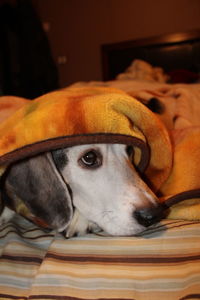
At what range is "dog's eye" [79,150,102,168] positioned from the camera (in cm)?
87

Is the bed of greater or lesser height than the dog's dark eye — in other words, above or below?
below

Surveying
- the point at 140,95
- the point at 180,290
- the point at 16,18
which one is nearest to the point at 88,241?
the point at 180,290

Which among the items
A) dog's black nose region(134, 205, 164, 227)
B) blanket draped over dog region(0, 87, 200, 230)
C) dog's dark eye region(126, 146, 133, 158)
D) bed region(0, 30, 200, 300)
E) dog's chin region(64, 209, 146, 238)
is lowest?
dog's chin region(64, 209, 146, 238)

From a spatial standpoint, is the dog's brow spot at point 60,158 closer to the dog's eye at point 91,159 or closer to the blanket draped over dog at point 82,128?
the dog's eye at point 91,159

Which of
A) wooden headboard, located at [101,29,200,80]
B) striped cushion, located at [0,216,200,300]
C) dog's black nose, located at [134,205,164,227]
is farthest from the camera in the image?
wooden headboard, located at [101,29,200,80]

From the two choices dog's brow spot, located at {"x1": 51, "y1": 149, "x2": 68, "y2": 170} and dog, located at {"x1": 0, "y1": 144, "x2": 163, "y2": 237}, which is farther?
dog's brow spot, located at {"x1": 51, "y1": 149, "x2": 68, "y2": 170}

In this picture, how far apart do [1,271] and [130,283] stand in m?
0.29

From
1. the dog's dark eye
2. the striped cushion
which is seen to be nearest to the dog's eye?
the dog's dark eye

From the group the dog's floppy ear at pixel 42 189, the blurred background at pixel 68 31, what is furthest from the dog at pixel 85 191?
the blurred background at pixel 68 31

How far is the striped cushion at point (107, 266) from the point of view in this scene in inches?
23.1

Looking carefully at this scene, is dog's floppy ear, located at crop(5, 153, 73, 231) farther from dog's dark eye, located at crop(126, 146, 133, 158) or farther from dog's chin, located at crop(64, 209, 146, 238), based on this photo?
dog's dark eye, located at crop(126, 146, 133, 158)

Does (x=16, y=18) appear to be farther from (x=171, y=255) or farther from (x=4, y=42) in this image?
(x=171, y=255)

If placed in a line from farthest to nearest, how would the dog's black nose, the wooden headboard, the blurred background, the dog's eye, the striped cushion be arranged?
1. the wooden headboard
2. the blurred background
3. the dog's eye
4. the dog's black nose
5. the striped cushion

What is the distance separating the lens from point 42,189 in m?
0.83
